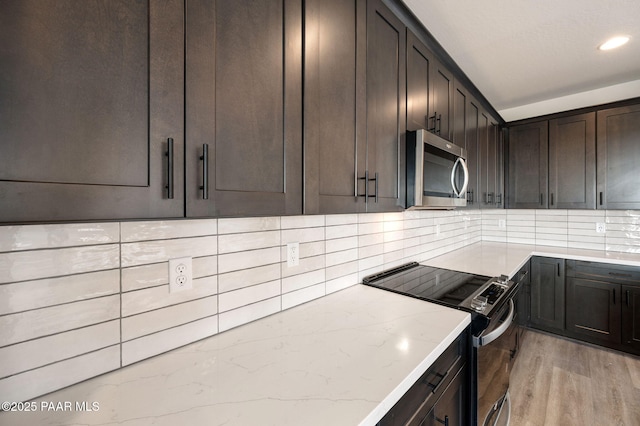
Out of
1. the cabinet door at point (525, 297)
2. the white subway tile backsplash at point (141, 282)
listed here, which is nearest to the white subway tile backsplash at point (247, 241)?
the white subway tile backsplash at point (141, 282)

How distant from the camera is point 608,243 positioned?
279 centimetres

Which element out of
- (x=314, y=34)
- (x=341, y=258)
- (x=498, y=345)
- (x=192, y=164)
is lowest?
(x=498, y=345)

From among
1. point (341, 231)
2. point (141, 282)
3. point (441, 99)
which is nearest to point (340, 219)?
point (341, 231)

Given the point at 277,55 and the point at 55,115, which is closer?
the point at 55,115

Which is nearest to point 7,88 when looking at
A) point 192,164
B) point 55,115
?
point 55,115

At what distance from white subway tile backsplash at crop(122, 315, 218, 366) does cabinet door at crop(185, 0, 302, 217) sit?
47cm

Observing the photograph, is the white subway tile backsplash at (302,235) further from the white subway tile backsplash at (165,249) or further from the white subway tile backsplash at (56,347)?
the white subway tile backsplash at (56,347)

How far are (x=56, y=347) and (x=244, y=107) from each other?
2.50 feet

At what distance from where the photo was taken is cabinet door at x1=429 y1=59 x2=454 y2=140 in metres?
1.70

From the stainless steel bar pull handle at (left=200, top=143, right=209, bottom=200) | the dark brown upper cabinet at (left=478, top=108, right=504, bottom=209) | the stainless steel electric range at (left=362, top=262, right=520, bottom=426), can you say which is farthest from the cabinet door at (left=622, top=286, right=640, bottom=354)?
the stainless steel bar pull handle at (left=200, top=143, right=209, bottom=200)

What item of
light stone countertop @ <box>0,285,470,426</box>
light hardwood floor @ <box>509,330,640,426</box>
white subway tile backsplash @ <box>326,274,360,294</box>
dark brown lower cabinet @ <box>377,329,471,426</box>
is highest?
white subway tile backsplash @ <box>326,274,360,294</box>

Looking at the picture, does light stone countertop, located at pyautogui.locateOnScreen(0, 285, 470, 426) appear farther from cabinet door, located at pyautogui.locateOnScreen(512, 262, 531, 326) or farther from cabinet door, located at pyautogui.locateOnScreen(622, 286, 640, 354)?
cabinet door, located at pyautogui.locateOnScreen(622, 286, 640, 354)

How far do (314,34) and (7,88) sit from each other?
2.62 feet

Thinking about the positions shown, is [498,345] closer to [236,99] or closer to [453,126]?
[453,126]
